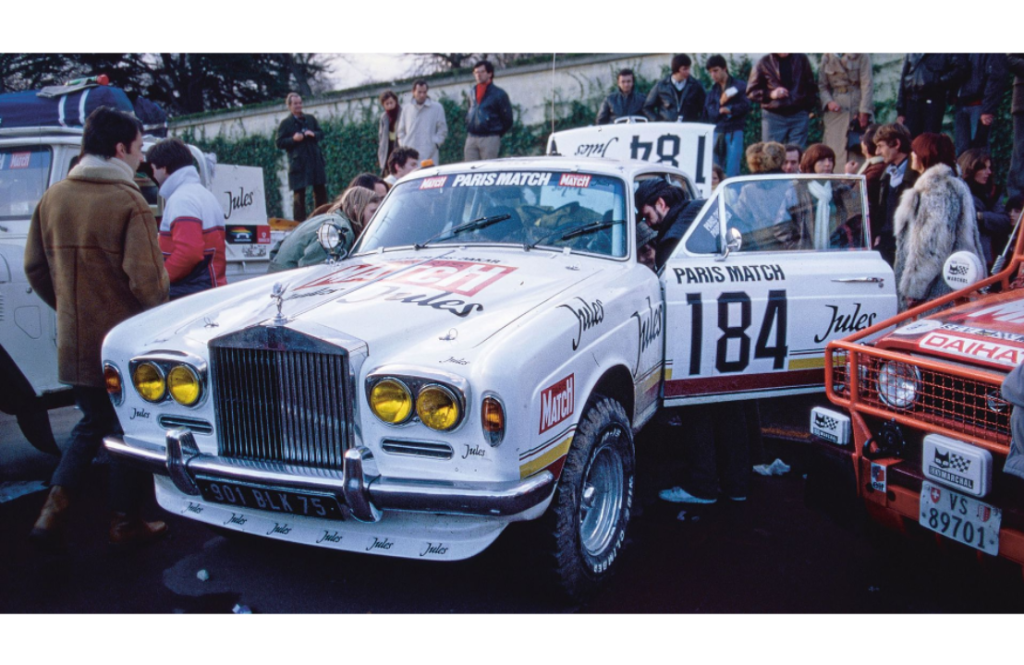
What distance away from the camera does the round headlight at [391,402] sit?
2705 mm

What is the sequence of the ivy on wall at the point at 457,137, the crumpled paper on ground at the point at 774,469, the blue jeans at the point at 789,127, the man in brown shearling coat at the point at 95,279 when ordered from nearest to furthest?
the man in brown shearling coat at the point at 95,279 < the crumpled paper on ground at the point at 774,469 < the blue jeans at the point at 789,127 < the ivy on wall at the point at 457,137

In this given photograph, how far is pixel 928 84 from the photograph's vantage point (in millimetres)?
7664

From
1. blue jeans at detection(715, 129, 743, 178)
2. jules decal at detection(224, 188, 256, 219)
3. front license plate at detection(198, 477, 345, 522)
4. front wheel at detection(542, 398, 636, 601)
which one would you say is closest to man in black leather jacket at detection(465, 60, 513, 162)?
blue jeans at detection(715, 129, 743, 178)

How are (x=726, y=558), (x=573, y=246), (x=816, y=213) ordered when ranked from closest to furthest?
1. (x=726, y=558)
2. (x=573, y=246)
3. (x=816, y=213)

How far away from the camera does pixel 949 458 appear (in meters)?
2.72

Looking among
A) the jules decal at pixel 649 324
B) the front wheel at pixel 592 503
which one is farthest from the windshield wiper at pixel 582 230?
the front wheel at pixel 592 503

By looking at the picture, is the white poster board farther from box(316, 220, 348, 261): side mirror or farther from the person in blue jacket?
box(316, 220, 348, 261): side mirror

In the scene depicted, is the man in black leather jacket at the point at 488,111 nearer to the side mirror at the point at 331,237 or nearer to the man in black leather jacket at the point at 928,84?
the man in black leather jacket at the point at 928,84

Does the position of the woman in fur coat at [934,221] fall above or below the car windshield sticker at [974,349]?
above

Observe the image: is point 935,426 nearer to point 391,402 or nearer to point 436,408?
point 436,408

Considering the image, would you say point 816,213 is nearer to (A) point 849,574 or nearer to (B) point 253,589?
(A) point 849,574

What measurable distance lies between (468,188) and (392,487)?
216cm

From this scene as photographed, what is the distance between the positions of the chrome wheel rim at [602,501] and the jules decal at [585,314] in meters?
0.54
